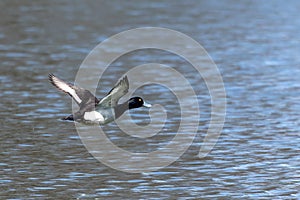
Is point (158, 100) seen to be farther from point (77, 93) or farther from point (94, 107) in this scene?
point (94, 107)

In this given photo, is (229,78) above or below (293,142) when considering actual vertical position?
above

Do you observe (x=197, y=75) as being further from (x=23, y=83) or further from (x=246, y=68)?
(x=23, y=83)

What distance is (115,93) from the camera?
13.0 meters

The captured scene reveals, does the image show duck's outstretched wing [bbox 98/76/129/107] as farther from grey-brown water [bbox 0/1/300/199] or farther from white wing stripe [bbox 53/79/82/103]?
grey-brown water [bbox 0/1/300/199]

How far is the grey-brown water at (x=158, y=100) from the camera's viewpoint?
1338 centimetres

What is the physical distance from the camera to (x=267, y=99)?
2006cm

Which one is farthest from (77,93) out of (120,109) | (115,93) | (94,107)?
(115,93)

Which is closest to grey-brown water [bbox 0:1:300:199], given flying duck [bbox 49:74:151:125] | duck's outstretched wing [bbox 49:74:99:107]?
flying duck [bbox 49:74:151:125]

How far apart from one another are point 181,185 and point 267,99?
283 inches

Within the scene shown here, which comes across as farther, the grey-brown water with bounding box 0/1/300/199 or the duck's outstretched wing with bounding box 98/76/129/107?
the grey-brown water with bounding box 0/1/300/199

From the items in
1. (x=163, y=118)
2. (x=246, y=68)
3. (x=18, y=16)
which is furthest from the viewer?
(x=18, y=16)

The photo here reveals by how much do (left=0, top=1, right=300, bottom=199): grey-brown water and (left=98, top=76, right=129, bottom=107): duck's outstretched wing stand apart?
1133 millimetres

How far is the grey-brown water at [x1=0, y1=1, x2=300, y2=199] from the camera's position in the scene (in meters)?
13.4

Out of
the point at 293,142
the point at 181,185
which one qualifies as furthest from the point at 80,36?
the point at 181,185
